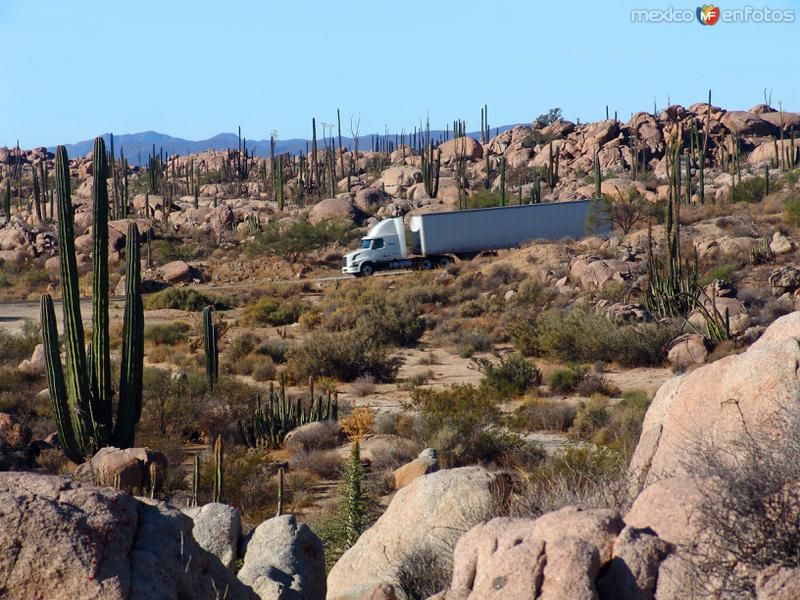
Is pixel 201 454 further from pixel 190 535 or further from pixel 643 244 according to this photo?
pixel 643 244

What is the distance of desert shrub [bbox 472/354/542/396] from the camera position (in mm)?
19188

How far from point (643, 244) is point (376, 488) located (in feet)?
85.7

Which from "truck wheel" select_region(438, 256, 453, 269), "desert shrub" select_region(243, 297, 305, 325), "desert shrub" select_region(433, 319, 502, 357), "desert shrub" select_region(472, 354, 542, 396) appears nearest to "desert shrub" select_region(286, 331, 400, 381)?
"desert shrub" select_region(472, 354, 542, 396)

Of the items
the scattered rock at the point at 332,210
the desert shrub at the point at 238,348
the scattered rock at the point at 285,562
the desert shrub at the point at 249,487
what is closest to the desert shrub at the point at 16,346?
the desert shrub at the point at 238,348

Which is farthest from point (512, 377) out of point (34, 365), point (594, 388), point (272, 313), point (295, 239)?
point (295, 239)

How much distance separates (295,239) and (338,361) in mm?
24509

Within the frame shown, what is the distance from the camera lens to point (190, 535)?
537cm

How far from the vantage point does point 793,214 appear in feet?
117

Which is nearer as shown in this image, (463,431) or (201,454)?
(463,431)

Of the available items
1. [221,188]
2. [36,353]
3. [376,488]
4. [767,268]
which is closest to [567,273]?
[767,268]

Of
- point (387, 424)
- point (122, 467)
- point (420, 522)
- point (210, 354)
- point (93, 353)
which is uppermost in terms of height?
point (93, 353)

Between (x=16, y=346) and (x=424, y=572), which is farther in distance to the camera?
(x=16, y=346)

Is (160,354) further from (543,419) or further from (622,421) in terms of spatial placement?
(622,421)

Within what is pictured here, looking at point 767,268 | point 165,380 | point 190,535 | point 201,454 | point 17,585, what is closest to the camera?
point 17,585
